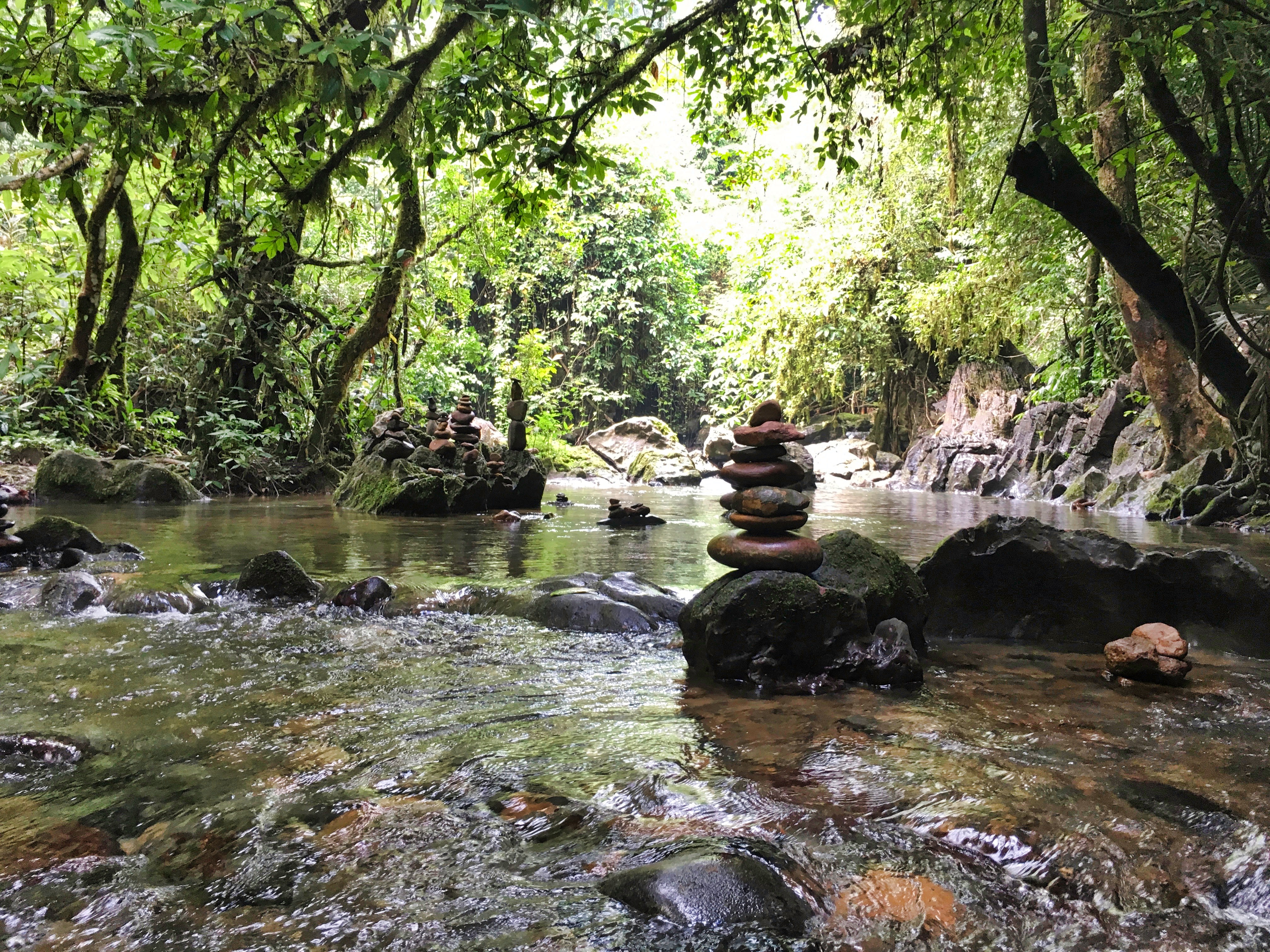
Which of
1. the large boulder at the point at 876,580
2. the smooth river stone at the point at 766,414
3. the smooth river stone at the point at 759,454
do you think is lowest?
the large boulder at the point at 876,580

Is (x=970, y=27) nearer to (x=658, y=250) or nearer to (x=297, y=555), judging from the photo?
(x=297, y=555)

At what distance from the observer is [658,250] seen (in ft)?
96.1

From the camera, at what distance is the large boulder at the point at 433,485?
34.3 feet

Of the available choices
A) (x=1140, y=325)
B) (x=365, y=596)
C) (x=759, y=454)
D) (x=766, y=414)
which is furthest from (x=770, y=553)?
(x=1140, y=325)

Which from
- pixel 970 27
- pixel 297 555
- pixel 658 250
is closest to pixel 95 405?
pixel 297 555

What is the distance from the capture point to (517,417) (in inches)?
464

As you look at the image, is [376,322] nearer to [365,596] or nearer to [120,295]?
[120,295]

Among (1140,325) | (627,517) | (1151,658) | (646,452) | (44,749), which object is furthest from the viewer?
(646,452)

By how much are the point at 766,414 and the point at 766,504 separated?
509mm

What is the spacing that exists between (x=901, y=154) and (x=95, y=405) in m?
16.4

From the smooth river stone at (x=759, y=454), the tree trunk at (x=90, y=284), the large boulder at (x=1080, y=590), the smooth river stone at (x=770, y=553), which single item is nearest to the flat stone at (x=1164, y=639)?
the large boulder at (x=1080, y=590)

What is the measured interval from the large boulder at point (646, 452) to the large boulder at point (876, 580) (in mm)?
17836

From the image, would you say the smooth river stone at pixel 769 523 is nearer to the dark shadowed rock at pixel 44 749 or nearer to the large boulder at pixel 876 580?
the large boulder at pixel 876 580

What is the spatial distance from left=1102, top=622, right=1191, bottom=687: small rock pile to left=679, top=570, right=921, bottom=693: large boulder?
0.92 m
